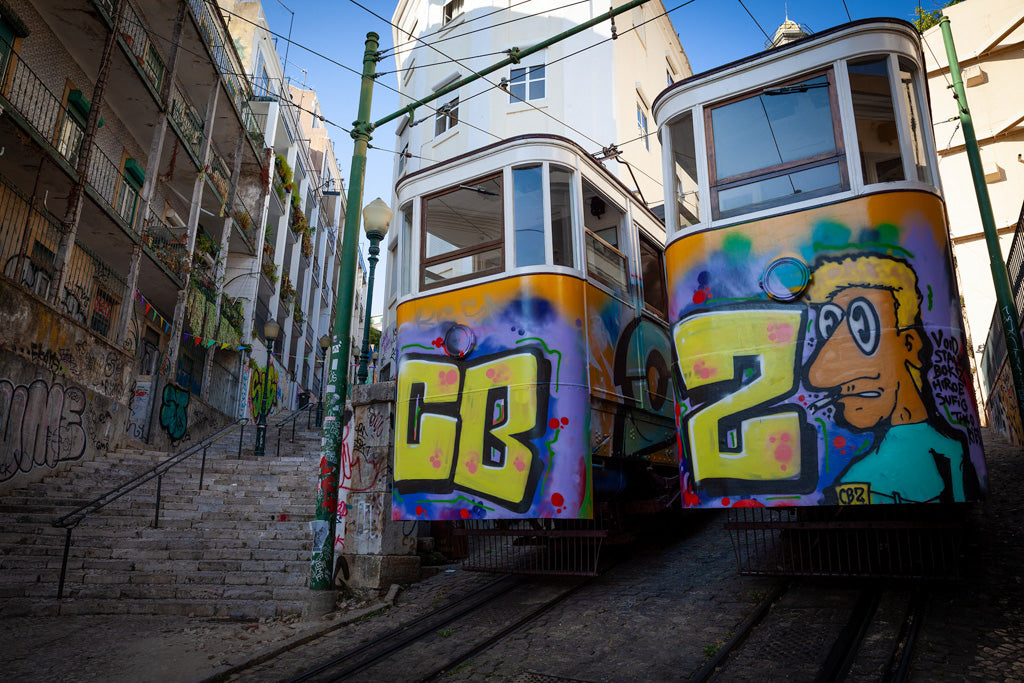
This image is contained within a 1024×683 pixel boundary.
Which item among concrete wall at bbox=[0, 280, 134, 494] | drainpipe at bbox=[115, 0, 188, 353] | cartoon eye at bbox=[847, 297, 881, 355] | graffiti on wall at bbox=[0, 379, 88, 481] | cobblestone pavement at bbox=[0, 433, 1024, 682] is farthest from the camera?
drainpipe at bbox=[115, 0, 188, 353]

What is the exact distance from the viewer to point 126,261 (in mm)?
17312

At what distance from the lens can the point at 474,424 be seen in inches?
293

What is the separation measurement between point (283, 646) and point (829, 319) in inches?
233

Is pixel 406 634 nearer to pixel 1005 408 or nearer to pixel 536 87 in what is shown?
pixel 1005 408

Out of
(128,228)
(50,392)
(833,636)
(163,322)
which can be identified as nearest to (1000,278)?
(833,636)

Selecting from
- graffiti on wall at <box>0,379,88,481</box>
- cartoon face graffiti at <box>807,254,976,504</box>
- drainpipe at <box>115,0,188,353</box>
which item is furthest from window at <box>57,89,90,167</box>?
cartoon face graffiti at <box>807,254,976,504</box>

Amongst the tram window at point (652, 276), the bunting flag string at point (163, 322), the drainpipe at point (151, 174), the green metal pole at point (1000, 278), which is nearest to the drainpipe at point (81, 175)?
the drainpipe at point (151, 174)

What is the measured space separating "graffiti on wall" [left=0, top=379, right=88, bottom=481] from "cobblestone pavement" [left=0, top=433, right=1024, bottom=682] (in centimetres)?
484

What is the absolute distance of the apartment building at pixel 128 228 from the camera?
40.9ft

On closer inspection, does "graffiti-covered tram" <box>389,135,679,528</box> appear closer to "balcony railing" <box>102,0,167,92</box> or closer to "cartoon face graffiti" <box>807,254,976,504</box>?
"cartoon face graffiti" <box>807,254,976,504</box>

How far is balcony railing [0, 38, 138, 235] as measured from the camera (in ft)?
44.4

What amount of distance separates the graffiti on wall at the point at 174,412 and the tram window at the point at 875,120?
16722 mm

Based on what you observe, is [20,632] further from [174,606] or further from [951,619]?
[951,619]

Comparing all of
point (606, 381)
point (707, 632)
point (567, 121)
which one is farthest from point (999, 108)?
point (707, 632)
